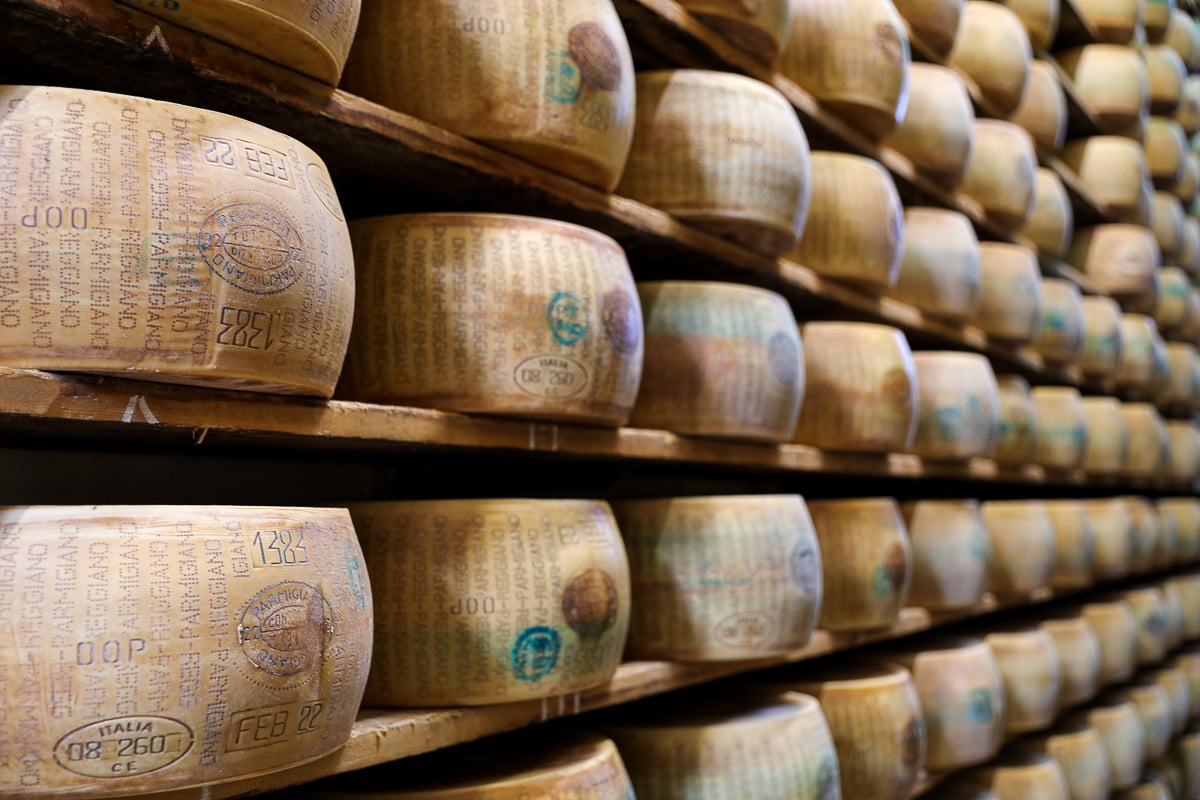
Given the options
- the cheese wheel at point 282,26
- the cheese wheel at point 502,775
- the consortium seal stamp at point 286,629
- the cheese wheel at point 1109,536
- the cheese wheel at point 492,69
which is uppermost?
the cheese wheel at point 492,69

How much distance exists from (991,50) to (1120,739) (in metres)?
1.54

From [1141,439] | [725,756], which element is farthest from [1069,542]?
[725,756]

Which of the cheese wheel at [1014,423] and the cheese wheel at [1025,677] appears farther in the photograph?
the cheese wheel at [1014,423]

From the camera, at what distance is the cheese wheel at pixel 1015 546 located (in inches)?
87.6

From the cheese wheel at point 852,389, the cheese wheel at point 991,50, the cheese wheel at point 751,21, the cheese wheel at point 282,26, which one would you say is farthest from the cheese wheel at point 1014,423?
the cheese wheel at point 282,26

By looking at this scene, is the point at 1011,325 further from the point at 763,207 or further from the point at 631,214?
the point at 631,214

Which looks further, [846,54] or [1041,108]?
[1041,108]

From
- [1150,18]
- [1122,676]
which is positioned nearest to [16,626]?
[1122,676]

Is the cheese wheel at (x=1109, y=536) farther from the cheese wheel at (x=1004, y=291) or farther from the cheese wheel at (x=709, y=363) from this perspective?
the cheese wheel at (x=709, y=363)

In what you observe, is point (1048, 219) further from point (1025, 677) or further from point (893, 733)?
point (893, 733)

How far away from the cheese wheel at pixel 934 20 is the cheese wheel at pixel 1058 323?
726 millimetres

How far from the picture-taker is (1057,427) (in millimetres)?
2580

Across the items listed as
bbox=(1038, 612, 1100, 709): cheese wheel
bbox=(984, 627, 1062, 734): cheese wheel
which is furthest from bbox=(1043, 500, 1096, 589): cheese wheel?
bbox=(984, 627, 1062, 734): cheese wheel

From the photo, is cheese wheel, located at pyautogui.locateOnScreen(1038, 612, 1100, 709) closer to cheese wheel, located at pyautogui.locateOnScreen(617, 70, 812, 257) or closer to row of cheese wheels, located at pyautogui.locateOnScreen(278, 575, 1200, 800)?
row of cheese wheels, located at pyautogui.locateOnScreen(278, 575, 1200, 800)
